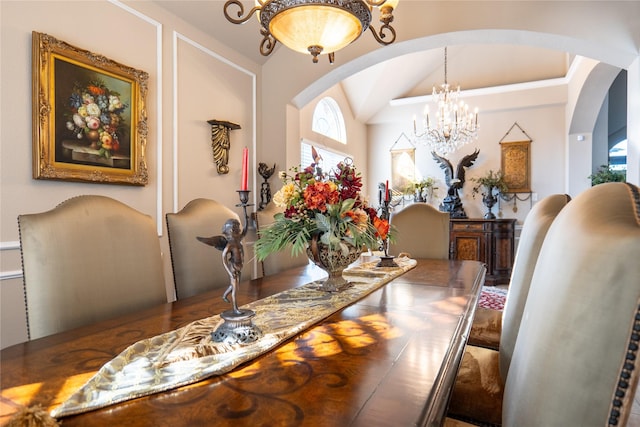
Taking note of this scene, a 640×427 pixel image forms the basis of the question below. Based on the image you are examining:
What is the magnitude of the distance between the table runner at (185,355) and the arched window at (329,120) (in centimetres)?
387

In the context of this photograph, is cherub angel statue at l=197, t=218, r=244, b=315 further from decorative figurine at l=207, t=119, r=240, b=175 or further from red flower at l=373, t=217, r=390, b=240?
decorative figurine at l=207, t=119, r=240, b=175

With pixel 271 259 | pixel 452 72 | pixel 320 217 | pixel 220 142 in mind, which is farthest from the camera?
pixel 452 72

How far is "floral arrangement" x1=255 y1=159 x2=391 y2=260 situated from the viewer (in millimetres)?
1301

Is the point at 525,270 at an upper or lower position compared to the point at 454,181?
lower

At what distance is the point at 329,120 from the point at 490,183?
97.8 inches

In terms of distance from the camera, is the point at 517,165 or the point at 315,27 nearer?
the point at 315,27

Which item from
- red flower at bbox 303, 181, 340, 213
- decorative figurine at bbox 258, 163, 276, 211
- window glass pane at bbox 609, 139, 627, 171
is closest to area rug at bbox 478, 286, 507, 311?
decorative figurine at bbox 258, 163, 276, 211

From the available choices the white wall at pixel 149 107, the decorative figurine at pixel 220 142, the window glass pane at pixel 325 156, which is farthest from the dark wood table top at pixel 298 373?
the window glass pane at pixel 325 156

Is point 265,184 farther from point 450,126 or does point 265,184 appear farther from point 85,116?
point 450,126

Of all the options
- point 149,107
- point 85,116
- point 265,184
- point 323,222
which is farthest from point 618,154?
point 85,116

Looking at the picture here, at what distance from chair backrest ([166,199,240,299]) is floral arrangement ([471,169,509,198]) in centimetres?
456

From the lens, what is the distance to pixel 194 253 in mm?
1753

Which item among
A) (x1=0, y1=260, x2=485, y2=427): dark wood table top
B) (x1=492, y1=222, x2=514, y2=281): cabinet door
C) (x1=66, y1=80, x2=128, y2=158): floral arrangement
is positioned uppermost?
(x1=66, y1=80, x2=128, y2=158): floral arrangement

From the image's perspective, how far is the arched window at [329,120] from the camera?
497 centimetres
